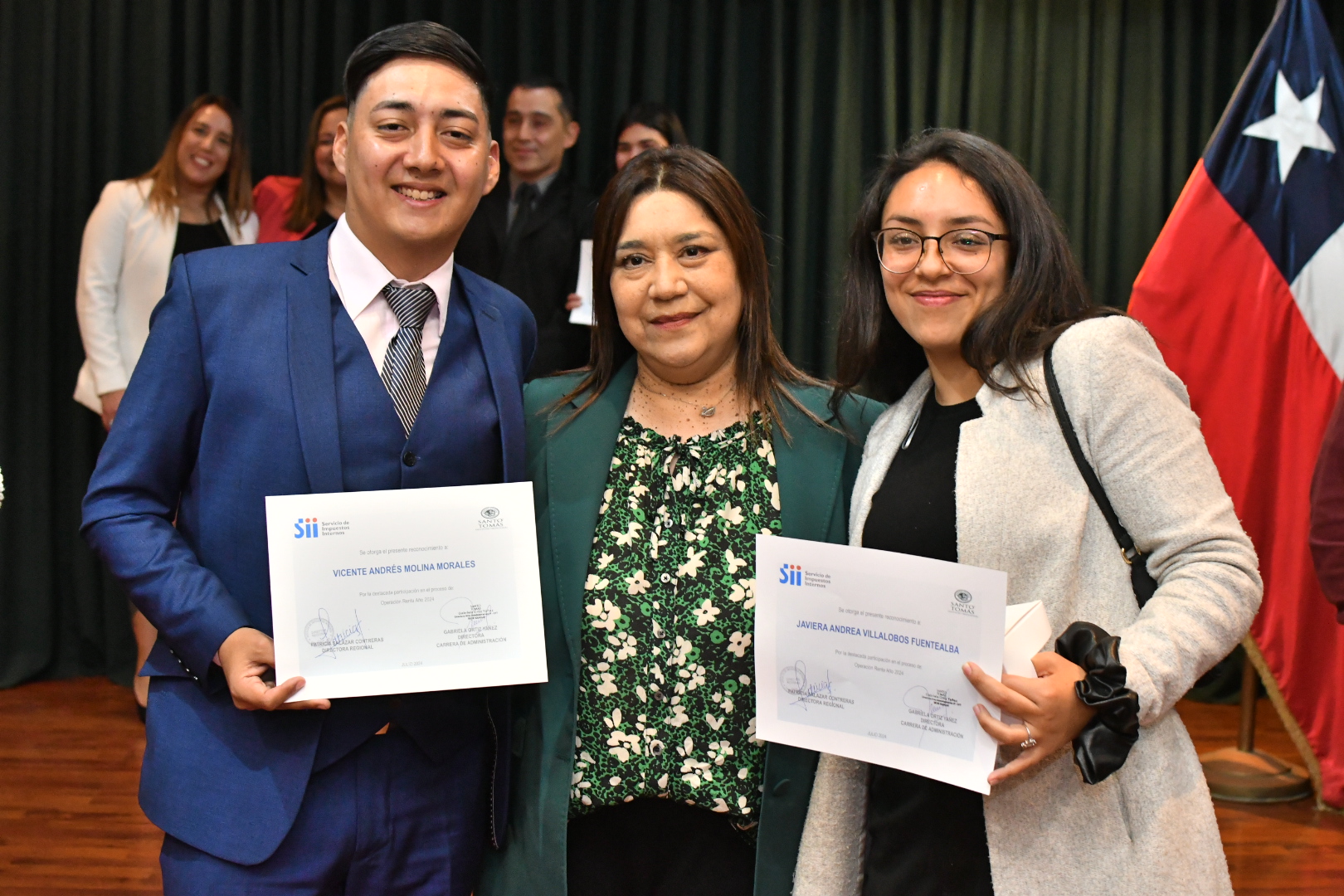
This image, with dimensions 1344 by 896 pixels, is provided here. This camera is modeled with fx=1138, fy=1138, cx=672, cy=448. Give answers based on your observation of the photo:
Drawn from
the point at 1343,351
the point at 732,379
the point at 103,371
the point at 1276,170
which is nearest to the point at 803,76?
the point at 1276,170

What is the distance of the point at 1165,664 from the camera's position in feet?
4.65

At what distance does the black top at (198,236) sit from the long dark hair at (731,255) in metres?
2.79

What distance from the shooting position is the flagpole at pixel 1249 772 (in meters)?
3.92

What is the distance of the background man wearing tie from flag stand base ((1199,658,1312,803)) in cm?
268

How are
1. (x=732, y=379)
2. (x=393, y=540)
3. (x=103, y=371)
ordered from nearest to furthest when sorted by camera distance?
(x=393, y=540)
(x=732, y=379)
(x=103, y=371)

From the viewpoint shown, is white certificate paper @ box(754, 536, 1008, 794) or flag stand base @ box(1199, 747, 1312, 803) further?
flag stand base @ box(1199, 747, 1312, 803)

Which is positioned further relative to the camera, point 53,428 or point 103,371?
point 53,428

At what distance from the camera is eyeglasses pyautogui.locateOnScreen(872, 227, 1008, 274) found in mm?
1666

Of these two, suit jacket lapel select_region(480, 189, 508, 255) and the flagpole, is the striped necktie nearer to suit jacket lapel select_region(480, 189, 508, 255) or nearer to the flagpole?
suit jacket lapel select_region(480, 189, 508, 255)

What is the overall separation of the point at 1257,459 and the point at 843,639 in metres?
2.95

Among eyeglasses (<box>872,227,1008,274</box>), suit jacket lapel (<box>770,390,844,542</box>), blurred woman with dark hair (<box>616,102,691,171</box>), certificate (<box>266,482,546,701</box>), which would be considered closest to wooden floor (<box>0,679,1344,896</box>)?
certificate (<box>266,482,546,701</box>)

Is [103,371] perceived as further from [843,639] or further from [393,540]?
[843,639]
